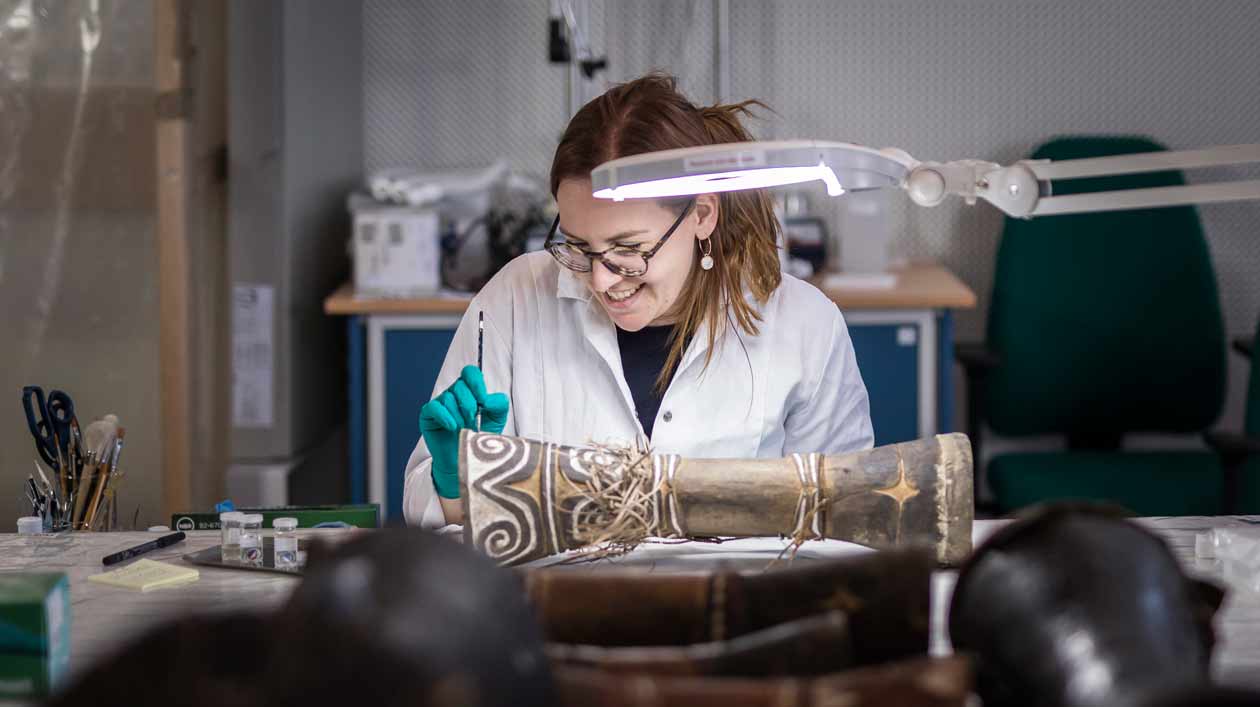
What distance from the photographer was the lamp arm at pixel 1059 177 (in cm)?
136

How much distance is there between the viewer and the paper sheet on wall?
11.3ft

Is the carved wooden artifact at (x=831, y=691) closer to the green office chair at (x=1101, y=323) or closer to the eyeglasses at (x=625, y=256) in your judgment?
the eyeglasses at (x=625, y=256)

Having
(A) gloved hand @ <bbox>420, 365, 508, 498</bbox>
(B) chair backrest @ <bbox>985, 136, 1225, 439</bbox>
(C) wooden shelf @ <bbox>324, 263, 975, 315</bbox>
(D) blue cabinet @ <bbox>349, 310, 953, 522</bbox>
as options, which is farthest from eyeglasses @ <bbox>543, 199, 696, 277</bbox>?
(B) chair backrest @ <bbox>985, 136, 1225, 439</bbox>

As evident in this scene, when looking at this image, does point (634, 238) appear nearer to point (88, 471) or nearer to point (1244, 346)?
point (88, 471)

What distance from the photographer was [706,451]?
2098 mm

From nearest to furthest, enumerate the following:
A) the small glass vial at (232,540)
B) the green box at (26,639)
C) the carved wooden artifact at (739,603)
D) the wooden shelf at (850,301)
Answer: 1. the carved wooden artifact at (739,603)
2. the green box at (26,639)
3. the small glass vial at (232,540)
4. the wooden shelf at (850,301)

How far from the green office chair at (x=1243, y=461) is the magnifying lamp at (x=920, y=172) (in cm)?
166

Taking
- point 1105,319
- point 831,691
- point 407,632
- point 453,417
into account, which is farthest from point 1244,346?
point 407,632

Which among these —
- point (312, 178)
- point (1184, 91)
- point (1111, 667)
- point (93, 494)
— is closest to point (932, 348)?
point (1184, 91)

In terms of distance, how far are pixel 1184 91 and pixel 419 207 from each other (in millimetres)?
2321

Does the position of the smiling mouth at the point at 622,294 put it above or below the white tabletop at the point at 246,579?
above

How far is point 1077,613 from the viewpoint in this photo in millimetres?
888

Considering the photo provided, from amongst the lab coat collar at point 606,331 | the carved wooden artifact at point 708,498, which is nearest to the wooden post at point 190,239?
the lab coat collar at point 606,331

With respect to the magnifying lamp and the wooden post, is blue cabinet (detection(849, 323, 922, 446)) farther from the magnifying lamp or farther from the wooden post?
the magnifying lamp
